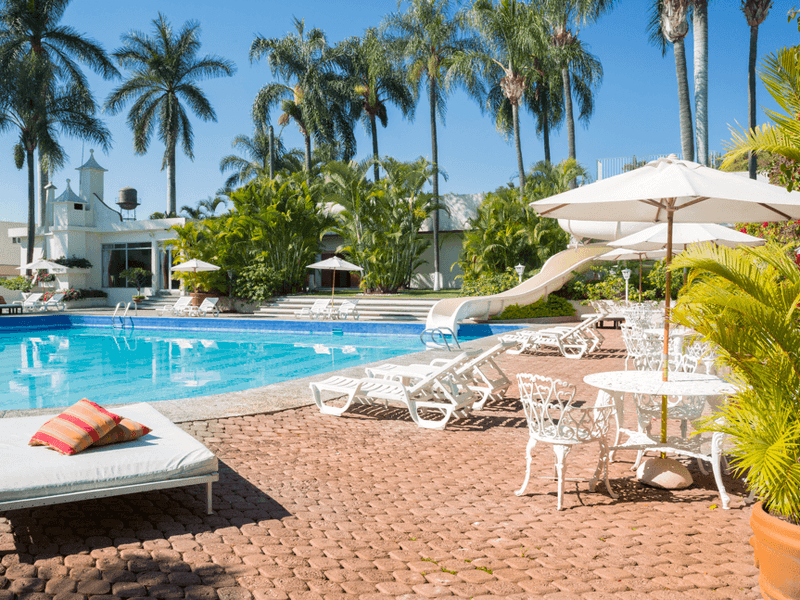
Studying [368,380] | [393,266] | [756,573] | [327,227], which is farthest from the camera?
[327,227]

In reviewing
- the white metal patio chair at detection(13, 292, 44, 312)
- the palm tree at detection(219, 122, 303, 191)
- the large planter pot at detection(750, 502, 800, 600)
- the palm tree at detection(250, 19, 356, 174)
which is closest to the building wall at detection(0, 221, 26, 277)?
the palm tree at detection(219, 122, 303, 191)

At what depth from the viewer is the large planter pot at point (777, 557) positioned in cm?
254

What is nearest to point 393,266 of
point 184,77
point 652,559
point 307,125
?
point 307,125

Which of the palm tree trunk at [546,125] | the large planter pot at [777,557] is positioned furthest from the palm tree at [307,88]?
the large planter pot at [777,557]

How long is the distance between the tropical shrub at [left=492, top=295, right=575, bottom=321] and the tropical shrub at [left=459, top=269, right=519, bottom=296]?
1.57 metres

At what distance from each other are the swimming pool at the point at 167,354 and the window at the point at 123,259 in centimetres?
771

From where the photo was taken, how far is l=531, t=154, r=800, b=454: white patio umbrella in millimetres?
4098

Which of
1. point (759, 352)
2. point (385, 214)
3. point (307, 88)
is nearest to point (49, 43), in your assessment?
point (307, 88)

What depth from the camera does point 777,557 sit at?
2604 millimetres

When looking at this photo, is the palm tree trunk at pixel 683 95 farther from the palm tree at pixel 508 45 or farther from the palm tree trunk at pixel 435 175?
the palm tree trunk at pixel 435 175

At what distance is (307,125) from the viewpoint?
30.4 m

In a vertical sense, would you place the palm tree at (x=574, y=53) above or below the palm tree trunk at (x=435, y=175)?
above

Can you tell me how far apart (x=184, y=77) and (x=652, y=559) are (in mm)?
33612

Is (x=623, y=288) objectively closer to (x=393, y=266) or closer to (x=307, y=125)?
(x=393, y=266)
